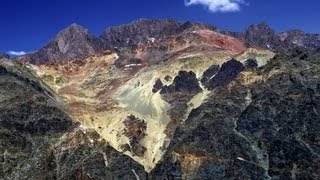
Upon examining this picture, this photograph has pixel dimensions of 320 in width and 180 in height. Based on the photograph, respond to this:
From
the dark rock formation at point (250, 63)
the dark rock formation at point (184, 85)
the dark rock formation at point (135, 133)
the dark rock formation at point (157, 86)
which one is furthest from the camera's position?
the dark rock formation at point (250, 63)

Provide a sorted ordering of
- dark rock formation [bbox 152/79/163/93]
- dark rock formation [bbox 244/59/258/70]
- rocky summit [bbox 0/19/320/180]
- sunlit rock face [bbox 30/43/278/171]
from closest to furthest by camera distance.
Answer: rocky summit [bbox 0/19/320/180], sunlit rock face [bbox 30/43/278/171], dark rock formation [bbox 152/79/163/93], dark rock formation [bbox 244/59/258/70]

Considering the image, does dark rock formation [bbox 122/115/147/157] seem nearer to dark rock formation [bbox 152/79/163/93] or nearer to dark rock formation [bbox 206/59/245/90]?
dark rock formation [bbox 152/79/163/93]

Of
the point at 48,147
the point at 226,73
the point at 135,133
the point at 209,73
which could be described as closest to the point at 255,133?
the point at 135,133

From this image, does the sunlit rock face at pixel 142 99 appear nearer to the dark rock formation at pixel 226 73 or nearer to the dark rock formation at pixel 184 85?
the dark rock formation at pixel 184 85

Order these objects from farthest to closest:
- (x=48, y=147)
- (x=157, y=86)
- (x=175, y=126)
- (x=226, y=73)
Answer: (x=226, y=73) < (x=157, y=86) < (x=175, y=126) < (x=48, y=147)

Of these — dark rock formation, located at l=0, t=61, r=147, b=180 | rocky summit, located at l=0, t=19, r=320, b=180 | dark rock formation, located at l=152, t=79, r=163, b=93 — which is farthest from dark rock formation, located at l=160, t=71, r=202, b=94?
dark rock formation, located at l=0, t=61, r=147, b=180

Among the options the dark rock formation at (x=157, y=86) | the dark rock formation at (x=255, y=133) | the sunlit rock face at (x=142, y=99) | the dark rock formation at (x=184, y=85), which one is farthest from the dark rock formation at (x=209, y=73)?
the dark rock formation at (x=255, y=133)

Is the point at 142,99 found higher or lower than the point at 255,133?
higher

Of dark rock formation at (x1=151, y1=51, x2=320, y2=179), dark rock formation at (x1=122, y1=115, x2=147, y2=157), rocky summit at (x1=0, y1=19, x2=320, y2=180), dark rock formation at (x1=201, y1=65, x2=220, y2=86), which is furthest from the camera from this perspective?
dark rock formation at (x1=201, y1=65, x2=220, y2=86)

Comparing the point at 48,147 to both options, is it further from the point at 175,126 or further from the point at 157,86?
the point at 157,86

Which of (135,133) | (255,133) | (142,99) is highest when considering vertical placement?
(142,99)

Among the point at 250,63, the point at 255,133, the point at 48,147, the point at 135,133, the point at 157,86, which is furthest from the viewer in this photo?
the point at 250,63
